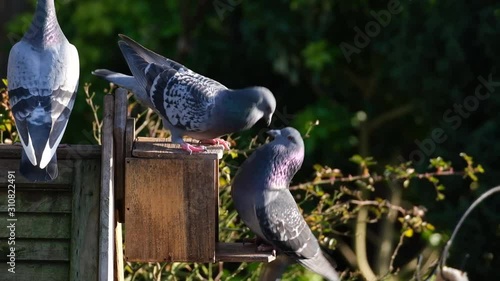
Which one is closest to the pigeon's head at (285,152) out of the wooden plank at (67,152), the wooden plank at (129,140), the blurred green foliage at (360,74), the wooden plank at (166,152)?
the wooden plank at (166,152)

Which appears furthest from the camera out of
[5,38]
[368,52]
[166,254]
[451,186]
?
[5,38]

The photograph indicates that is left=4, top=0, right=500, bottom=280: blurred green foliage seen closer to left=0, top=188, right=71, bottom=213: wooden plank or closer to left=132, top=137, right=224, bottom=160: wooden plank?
left=132, top=137, right=224, bottom=160: wooden plank

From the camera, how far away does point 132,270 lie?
4.25 metres

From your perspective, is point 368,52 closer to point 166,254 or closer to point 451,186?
point 451,186

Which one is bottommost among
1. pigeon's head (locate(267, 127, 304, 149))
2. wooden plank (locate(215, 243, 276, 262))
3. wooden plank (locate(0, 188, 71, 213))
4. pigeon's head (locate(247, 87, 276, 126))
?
wooden plank (locate(215, 243, 276, 262))

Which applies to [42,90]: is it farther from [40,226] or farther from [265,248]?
[265,248]

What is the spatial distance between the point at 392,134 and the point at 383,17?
1087 millimetres

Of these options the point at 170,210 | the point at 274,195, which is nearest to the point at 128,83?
the point at 170,210

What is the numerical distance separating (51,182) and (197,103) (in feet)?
1.84

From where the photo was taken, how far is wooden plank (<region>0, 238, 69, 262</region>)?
3.17 meters

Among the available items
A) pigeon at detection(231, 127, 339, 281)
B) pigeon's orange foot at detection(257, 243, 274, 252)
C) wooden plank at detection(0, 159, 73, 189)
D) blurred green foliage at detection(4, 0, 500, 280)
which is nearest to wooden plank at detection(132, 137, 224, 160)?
pigeon at detection(231, 127, 339, 281)

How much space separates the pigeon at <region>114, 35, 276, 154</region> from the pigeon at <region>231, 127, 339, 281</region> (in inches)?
4.6

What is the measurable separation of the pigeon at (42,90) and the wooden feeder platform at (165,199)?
0.77 feet

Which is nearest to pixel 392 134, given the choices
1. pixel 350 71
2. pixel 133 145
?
pixel 350 71
